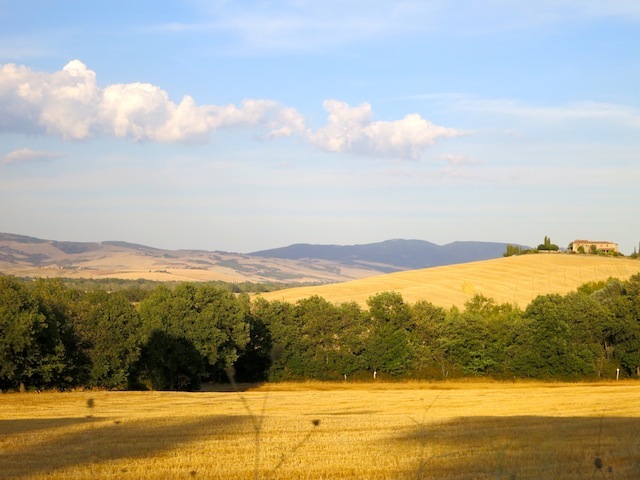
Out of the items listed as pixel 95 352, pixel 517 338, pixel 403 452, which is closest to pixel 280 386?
pixel 95 352

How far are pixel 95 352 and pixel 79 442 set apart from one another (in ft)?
143

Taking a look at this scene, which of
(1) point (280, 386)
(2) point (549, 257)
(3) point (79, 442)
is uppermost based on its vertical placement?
(2) point (549, 257)

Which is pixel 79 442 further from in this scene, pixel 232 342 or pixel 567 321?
pixel 567 321

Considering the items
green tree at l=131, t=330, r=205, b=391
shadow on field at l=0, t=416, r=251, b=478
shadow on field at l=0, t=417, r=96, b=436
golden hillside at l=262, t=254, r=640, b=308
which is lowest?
green tree at l=131, t=330, r=205, b=391

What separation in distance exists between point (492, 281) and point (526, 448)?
4347 inches

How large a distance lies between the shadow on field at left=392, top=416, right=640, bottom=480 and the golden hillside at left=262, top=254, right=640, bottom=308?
3330 inches

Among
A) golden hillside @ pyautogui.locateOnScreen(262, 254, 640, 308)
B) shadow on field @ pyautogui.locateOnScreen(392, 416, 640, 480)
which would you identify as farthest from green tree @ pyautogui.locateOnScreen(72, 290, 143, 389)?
golden hillside @ pyautogui.locateOnScreen(262, 254, 640, 308)

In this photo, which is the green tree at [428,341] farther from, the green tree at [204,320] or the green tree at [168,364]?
the green tree at [168,364]

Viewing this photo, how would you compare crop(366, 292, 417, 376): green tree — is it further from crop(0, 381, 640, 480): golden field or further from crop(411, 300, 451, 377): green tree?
crop(0, 381, 640, 480): golden field

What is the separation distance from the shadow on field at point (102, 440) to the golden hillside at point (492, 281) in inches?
3288

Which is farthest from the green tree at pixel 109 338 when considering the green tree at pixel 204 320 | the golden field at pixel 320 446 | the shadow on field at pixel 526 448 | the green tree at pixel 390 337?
the shadow on field at pixel 526 448

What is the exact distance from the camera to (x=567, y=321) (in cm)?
7919

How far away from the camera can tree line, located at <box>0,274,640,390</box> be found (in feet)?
215

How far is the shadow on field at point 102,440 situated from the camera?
18.1 m
